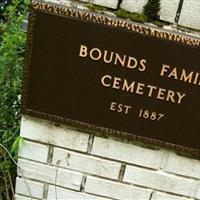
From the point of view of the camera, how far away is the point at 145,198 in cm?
217

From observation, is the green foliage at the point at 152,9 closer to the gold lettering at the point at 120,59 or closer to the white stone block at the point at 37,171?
the gold lettering at the point at 120,59

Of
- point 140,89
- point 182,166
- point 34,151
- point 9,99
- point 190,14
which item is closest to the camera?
point 190,14

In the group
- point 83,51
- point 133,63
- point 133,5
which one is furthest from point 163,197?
point 133,5

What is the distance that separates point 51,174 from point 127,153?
406 mm

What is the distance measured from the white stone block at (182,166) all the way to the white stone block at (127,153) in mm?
49

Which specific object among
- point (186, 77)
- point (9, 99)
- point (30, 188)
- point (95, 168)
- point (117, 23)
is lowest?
point (30, 188)

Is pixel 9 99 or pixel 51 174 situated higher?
pixel 9 99

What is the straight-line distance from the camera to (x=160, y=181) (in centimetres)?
211

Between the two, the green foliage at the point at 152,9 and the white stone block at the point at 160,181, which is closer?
the green foliage at the point at 152,9

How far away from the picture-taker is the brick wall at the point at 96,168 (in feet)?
6.75

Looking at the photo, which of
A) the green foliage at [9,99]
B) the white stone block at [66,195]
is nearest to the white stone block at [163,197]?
the white stone block at [66,195]

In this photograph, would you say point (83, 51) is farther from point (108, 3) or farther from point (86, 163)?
point (86, 163)

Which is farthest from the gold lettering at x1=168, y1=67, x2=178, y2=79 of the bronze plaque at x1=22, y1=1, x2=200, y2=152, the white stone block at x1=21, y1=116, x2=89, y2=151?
the white stone block at x1=21, y1=116, x2=89, y2=151

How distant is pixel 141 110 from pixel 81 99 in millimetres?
267
